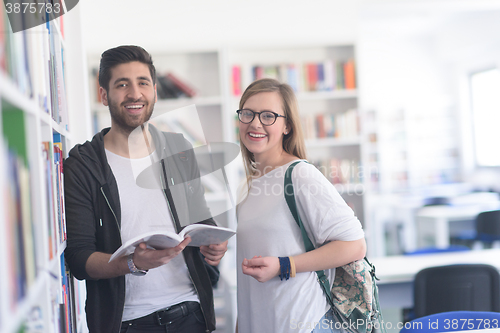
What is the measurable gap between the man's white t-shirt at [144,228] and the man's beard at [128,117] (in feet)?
0.37

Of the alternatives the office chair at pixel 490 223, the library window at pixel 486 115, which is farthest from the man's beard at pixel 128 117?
the library window at pixel 486 115


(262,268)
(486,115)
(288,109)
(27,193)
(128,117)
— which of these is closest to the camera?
(27,193)

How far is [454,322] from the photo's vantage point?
1.54m

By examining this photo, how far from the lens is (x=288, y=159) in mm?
1408

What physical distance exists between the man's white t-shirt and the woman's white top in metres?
0.25

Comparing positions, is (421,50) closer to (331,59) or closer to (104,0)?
(331,59)

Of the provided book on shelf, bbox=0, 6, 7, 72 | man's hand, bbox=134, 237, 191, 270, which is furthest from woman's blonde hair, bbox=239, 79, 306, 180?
book on shelf, bbox=0, 6, 7, 72

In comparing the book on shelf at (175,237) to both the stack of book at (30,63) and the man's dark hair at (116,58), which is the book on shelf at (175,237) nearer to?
the stack of book at (30,63)

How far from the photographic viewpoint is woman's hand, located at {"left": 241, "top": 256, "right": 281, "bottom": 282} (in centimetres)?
121

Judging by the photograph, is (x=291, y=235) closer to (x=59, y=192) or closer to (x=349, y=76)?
(x=59, y=192)

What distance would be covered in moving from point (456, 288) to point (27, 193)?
2023mm

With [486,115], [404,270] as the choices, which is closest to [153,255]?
[404,270]

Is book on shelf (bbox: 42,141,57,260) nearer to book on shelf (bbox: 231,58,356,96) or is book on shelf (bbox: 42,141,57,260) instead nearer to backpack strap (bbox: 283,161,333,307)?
backpack strap (bbox: 283,161,333,307)

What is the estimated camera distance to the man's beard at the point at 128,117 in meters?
1.32
